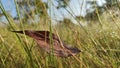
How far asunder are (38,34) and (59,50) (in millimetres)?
102

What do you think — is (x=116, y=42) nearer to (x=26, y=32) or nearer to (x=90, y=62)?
(x=90, y=62)

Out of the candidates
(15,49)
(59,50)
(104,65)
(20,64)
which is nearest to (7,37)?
(15,49)

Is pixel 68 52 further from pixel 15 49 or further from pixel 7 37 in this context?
pixel 7 37

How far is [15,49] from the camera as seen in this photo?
6.66 ft

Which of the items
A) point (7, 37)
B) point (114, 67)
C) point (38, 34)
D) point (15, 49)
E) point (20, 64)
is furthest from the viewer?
point (7, 37)

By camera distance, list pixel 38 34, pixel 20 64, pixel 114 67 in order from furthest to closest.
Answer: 1. pixel 20 64
2. pixel 114 67
3. pixel 38 34

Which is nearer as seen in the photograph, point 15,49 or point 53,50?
point 53,50

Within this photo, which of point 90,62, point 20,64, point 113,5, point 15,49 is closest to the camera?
point 90,62

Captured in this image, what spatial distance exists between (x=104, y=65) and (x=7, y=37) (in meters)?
1.67

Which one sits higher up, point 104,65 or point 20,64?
point 104,65

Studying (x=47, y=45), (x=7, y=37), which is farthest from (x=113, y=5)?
(x=7, y=37)

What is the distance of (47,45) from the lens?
30.7 inches

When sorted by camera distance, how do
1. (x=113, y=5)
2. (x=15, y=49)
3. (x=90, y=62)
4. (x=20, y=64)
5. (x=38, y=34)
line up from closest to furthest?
(x=38, y=34) < (x=90, y=62) < (x=20, y=64) < (x=113, y=5) < (x=15, y=49)

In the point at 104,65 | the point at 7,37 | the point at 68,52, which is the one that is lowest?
the point at 7,37
